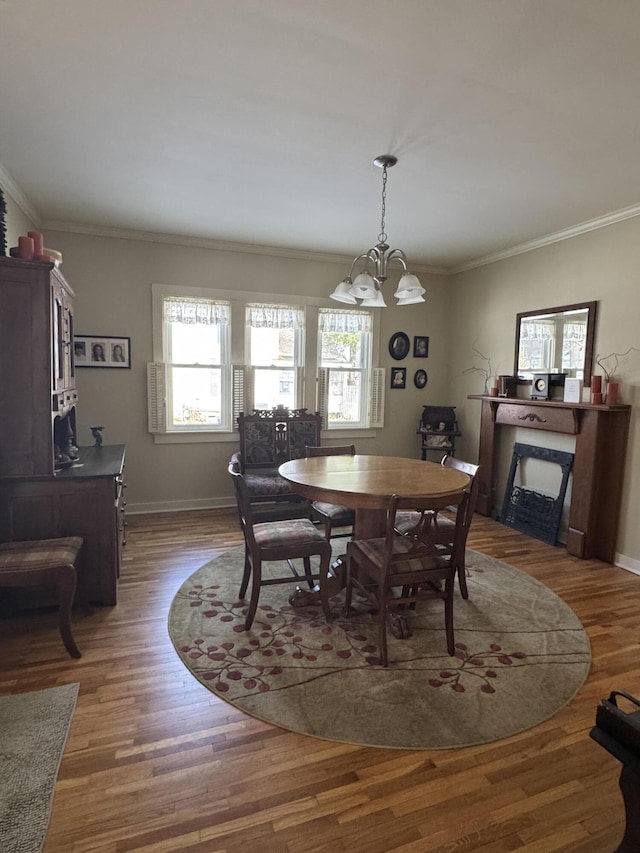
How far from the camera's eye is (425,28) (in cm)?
174

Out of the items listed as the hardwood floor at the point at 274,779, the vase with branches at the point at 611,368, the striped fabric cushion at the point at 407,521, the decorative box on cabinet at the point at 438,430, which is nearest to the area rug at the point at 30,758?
the hardwood floor at the point at 274,779

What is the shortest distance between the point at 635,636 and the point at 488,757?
55.5 inches

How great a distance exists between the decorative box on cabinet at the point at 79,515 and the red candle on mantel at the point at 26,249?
4.07ft

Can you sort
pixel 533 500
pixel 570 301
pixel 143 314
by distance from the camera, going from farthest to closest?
1. pixel 143 314
2. pixel 533 500
3. pixel 570 301

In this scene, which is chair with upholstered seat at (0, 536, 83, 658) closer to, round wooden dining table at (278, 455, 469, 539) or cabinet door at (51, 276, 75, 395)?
cabinet door at (51, 276, 75, 395)

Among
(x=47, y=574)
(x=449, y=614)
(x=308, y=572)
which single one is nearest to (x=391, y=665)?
(x=449, y=614)

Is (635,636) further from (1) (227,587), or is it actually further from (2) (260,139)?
(2) (260,139)

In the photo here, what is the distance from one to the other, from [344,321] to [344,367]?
0.52 metres

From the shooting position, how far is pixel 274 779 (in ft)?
5.43

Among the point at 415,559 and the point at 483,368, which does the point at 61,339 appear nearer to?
the point at 415,559

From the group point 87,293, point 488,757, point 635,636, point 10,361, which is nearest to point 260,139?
point 10,361

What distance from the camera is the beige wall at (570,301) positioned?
3.59 metres

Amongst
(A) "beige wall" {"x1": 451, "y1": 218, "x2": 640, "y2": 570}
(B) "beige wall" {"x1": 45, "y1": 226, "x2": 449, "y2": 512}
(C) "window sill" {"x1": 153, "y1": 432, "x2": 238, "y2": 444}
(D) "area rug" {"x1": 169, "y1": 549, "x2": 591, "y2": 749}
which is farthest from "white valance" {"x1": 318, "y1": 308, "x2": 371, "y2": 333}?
(D) "area rug" {"x1": 169, "y1": 549, "x2": 591, "y2": 749}

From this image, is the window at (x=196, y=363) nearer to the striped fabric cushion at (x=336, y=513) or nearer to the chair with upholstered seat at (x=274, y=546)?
the striped fabric cushion at (x=336, y=513)
